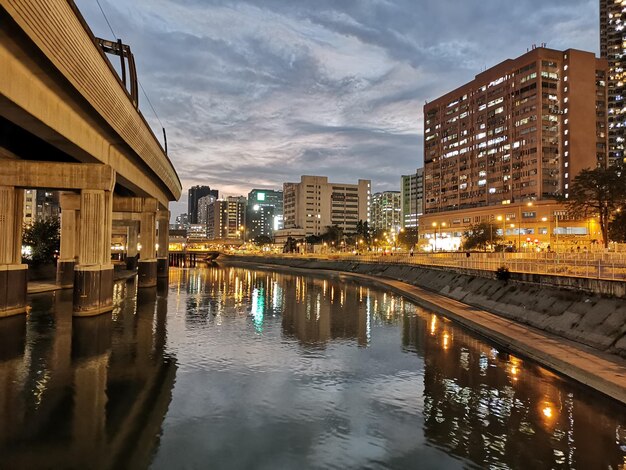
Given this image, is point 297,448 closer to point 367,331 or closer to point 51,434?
point 51,434

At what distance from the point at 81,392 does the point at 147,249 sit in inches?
1968

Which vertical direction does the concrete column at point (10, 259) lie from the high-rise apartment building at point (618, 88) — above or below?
below

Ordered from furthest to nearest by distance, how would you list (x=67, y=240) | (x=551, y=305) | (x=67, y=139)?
(x=67, y=240), (x=67, y=139), (x=551, y=305)

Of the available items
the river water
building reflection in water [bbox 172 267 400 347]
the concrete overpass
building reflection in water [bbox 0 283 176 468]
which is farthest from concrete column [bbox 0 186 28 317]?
Answer: building reflection in water [bbox 172 267 400 347]

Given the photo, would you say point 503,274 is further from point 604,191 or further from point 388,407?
point 604,191

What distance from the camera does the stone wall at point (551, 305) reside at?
785 inches

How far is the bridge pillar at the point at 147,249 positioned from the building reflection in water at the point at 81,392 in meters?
32.3

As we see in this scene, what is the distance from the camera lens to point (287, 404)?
15.2 meters

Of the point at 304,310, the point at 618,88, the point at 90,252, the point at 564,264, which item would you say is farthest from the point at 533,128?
the point at 90,252

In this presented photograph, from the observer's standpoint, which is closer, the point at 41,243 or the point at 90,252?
the point at 90,252

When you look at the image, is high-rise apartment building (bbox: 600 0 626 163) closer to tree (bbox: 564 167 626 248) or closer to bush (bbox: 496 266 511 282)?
tree (bbox: 564 167 626 248)

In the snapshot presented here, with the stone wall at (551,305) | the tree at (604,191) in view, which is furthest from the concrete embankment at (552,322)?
the tree at (604,191)

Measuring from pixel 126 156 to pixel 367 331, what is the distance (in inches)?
1027

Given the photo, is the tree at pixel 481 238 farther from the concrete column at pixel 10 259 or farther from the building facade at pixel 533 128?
the concrete column at pixel 10 259
